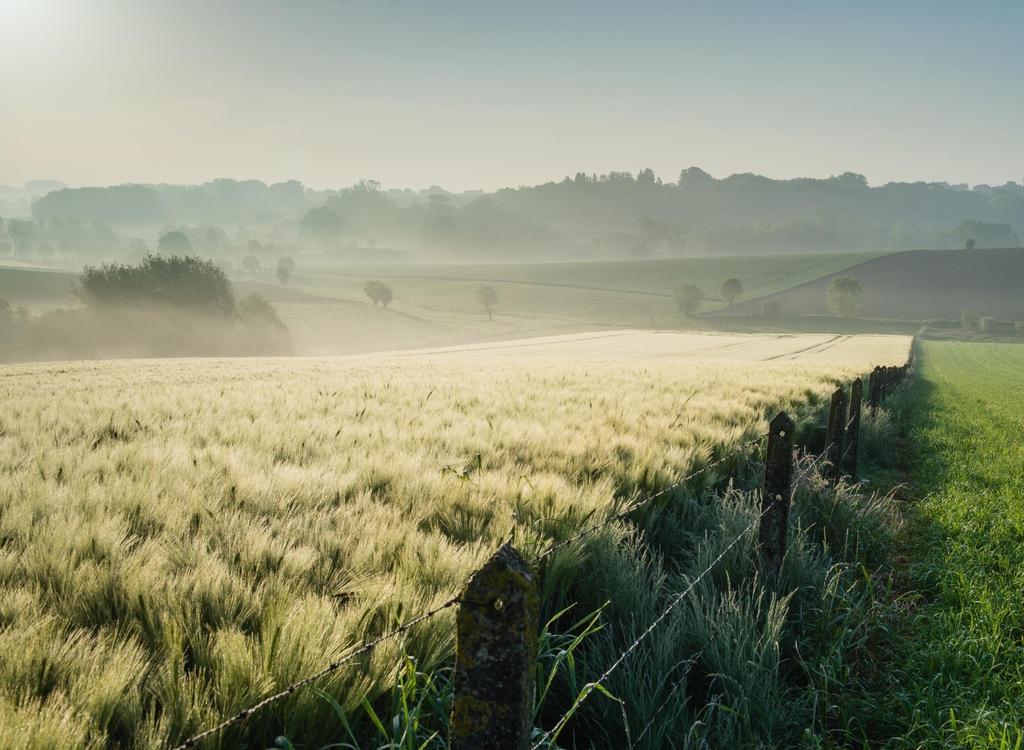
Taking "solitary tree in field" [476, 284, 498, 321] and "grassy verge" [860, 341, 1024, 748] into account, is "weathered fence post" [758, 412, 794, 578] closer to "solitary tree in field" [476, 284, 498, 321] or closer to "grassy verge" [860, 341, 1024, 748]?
"grassy verge" [860, 341, 1024, 748]

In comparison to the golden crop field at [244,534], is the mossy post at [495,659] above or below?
above

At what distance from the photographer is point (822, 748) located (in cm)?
273

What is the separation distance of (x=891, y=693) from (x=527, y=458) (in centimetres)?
260

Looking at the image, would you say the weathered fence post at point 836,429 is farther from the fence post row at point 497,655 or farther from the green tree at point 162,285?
the green tree at point 162,285

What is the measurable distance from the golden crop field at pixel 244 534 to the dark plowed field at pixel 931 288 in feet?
321

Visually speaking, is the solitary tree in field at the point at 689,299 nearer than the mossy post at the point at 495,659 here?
No

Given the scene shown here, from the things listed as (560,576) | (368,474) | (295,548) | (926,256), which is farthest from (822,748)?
(926,256)

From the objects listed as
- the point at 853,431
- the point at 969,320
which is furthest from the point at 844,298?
the point at 853,431

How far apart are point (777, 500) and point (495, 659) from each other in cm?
294

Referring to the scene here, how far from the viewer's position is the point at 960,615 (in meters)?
3.88

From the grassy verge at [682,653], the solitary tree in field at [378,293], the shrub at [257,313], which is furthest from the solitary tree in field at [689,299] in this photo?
the grassy verge at [682,653]

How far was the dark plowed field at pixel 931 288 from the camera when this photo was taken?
316ft

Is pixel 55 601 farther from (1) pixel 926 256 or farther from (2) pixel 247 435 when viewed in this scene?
(1) pixel 926 256

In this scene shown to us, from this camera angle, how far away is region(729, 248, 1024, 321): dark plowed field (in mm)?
96375
